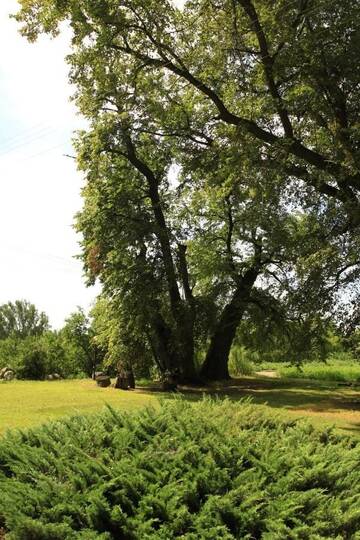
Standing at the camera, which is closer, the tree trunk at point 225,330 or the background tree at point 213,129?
the background tree at point 213,129

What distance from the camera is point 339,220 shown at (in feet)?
53.5

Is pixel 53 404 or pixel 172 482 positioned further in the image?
pixel 53 404

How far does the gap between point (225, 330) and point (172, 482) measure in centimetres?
2243

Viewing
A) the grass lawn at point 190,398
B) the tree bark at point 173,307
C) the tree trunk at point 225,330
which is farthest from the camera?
the tree trunk at point 225,330

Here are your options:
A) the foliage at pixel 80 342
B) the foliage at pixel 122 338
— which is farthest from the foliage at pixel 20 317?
the foliage at pixel 122 338

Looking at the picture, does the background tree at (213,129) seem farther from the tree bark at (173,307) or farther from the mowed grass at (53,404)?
the mowed grass at (53,404)

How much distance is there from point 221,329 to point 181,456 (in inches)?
846

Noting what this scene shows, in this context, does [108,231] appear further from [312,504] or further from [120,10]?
[312,504]

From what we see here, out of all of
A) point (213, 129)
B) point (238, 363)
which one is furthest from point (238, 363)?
point (213, 129)

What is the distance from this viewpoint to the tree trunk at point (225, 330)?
89.1ft

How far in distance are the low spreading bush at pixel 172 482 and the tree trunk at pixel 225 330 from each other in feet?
65.7

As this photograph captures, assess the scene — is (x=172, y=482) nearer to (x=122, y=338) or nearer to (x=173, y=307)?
(x=173, y=307)

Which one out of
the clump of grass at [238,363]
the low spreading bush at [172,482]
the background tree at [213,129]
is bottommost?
the low spreading bush at [172,482]

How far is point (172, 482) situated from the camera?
5.59 metres
